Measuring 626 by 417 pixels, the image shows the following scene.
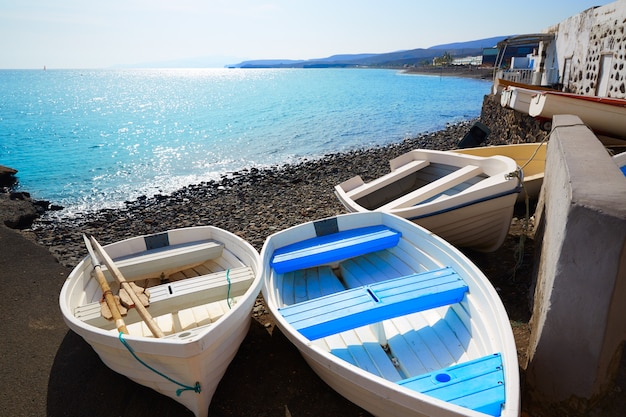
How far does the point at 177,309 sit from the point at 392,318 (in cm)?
231

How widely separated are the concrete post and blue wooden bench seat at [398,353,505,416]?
0.44 metres

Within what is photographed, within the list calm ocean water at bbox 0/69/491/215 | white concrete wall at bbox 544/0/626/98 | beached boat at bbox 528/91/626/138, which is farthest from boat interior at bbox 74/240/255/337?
white concrete wall at bbox 544/0/626/98

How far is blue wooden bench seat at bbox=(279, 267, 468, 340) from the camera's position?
3.53 m

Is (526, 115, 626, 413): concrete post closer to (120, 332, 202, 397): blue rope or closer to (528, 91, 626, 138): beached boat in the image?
(120, 332, 202, 397): blue rope

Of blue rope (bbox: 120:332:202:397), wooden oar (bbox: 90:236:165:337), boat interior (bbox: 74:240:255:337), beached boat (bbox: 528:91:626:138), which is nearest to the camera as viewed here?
blue rope (bbox: 120:332:202:397)

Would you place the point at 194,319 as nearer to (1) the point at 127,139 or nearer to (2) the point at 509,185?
(2) the point at 509,185

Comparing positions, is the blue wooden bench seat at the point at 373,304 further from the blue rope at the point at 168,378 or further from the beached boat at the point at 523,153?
the beached boat at the point at 523,153

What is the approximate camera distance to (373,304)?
3.68 metres

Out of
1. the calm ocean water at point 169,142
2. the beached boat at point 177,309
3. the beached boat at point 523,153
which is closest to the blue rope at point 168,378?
the beached boat at point 177,309

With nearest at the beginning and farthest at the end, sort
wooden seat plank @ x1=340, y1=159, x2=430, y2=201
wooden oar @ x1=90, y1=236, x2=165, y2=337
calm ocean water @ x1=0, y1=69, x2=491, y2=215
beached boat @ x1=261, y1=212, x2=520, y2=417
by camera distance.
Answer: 1. beached boat @ x1=261, y1=212, x2=520, y2=417
2. wooden oar @ x1=90, y1=236, x2=165, y2=337
3. wooden seat plank @ x1=340, y1=159, x2=430, y2=201
4. calm ocean water @ x1=0, y1=69, x2=491, y2=215

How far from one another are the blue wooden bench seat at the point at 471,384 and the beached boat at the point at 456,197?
2.81m

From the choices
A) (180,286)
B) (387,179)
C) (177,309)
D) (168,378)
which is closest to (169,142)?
(387,179)

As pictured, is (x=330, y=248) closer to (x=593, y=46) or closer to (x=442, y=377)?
(x=442, y=377)

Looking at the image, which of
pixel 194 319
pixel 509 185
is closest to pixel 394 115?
pixel 509 185
